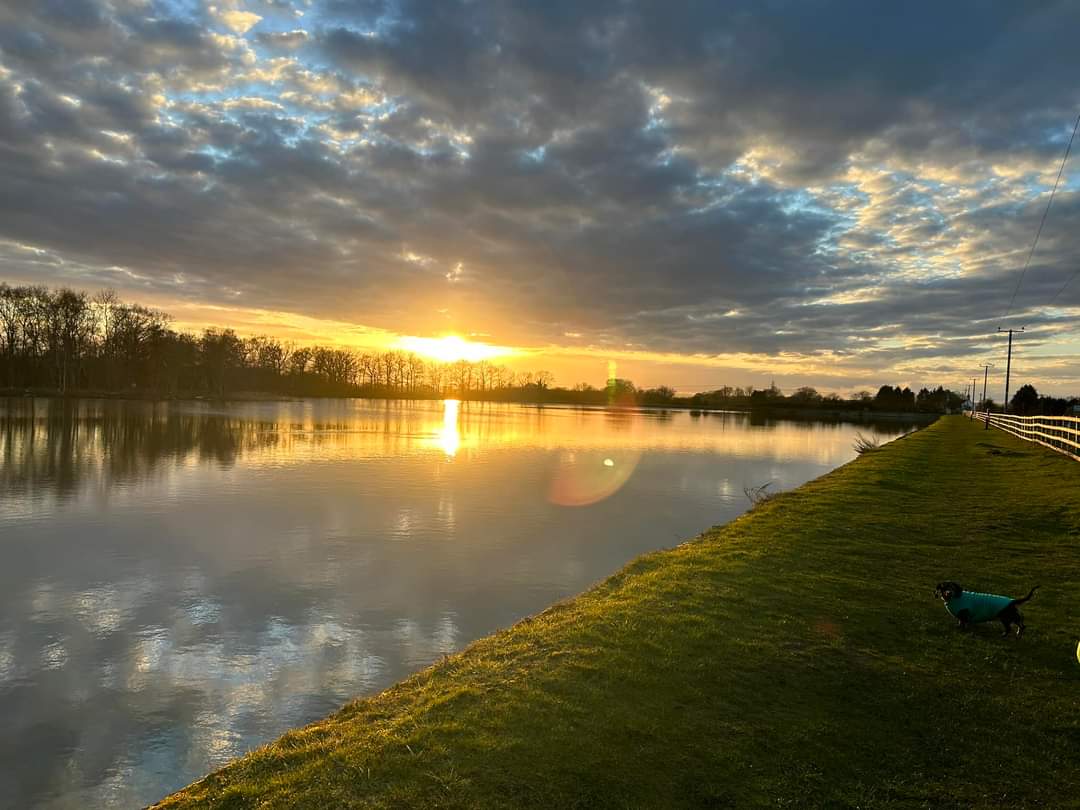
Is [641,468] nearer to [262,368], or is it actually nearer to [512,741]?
[512,741]

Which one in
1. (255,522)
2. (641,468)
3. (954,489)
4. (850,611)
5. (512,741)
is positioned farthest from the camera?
(641,468)

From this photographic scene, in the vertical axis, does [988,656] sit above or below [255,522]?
above

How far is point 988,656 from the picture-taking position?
5.70 meters

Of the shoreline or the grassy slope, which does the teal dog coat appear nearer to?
the grassy slope

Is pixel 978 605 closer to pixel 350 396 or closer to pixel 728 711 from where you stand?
pixel 728 711

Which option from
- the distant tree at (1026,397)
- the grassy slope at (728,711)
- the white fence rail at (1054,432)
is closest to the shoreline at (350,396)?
the distant tree at (1026,397)

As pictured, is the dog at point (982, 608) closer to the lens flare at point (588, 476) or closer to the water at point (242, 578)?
the water at point (242, 578)

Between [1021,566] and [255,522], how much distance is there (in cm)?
1397

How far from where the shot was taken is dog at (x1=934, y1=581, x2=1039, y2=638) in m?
6.11

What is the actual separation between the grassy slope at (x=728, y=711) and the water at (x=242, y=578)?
1503 millimetres

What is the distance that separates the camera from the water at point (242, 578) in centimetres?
580

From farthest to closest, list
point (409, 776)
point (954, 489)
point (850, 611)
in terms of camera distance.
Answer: point (954, 489)
point (850, 611)
point (409, 776)

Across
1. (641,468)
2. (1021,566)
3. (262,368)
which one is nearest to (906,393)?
(262,368)

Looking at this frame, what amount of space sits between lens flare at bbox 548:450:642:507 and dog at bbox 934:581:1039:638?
1184cm
